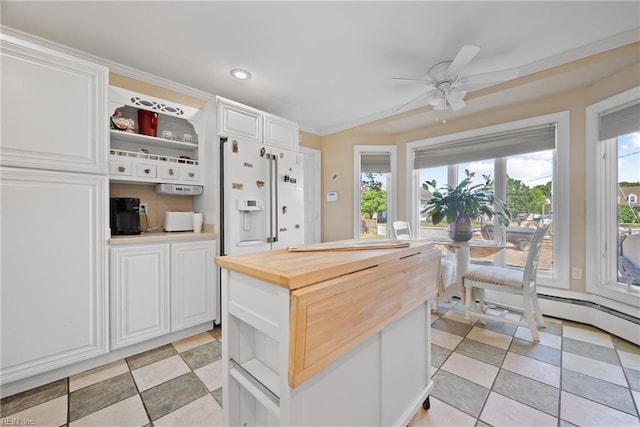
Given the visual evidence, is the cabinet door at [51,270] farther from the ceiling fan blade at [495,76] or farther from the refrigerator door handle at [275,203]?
the ceiling fan blade at [495,76]

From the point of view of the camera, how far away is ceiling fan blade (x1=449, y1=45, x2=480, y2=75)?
1.81m

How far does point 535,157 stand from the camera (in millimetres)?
2906

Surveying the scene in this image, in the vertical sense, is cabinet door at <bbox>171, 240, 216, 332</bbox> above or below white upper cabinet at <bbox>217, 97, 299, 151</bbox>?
below

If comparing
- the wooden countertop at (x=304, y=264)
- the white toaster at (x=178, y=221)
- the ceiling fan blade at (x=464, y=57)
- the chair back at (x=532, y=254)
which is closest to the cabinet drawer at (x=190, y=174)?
the white toaster at (x=178, y=221)

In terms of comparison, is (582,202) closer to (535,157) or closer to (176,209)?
(535,157)

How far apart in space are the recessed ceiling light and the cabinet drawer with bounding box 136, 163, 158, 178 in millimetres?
1173

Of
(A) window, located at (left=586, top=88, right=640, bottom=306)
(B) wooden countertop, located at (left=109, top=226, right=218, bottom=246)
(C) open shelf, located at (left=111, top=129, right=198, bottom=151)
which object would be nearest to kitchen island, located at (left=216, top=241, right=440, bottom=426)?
(B) wooden countertop, located at (left=109, top=226, right=218, bottom=246)

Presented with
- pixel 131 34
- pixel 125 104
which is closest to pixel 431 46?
pixel 131 34

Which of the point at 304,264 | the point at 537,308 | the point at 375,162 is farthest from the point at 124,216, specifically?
the point at 537,308

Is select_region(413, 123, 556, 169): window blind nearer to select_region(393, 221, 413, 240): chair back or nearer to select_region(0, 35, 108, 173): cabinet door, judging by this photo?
select_region(393, 221, 413, 240): chair back

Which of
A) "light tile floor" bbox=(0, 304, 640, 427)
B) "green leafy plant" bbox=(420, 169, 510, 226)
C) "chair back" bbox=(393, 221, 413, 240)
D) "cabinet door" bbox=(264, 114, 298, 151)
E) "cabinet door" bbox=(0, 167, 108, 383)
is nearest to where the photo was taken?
"light tile floor" bbox=(0, 304, 640, 427)

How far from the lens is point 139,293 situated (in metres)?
2.07

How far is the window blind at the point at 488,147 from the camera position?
2820 mm

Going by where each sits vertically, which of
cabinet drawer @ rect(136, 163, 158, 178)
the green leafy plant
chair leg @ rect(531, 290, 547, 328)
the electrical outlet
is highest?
cabinet drawer @ rect(136, 163, 158, 178)
